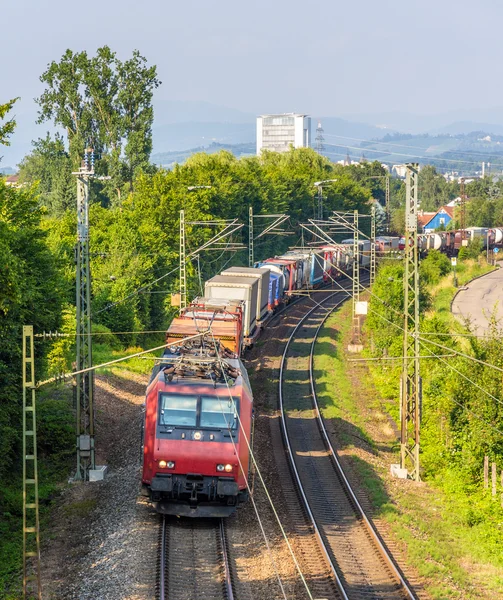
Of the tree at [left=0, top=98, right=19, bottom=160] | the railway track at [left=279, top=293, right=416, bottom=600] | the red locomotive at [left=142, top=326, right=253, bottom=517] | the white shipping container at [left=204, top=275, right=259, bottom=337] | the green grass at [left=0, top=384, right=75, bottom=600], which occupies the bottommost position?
the railway track at [left=279, top=293, right=416, bottom=600]

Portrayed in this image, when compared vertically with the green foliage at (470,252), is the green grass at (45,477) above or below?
below

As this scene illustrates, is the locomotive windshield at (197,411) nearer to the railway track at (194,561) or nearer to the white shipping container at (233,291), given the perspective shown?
the railway track at (194,561)

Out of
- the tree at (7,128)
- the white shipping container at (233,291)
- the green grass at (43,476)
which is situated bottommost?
the green grass at (43,476)

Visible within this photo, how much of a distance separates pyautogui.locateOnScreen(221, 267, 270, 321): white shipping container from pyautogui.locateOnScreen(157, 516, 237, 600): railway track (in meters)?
27.2

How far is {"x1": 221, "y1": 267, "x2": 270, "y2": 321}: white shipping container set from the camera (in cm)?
4642

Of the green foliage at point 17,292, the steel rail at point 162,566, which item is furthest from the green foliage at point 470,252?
the steel rail at point 162,566

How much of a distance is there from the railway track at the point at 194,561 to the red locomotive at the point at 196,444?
1.59ft

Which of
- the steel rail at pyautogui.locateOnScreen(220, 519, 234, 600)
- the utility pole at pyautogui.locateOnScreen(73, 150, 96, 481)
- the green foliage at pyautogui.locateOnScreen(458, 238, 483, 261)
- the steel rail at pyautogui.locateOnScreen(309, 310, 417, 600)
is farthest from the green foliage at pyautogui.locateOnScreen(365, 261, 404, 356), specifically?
the green foliage at pyautogui.locateOnScreen(458, 238, 483, 261)

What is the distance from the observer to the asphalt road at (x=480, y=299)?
58600 mm

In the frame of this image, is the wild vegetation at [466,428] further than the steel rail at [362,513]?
Yes

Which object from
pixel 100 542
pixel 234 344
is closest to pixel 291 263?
pixel 234 344

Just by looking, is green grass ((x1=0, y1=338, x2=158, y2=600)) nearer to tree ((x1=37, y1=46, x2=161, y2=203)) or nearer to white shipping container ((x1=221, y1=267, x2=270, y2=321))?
white shipping container ((x1=221, y1=267, x2=270, y2=321))

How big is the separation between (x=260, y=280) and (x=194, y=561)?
97.5 feet

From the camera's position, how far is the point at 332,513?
21.4 metres
